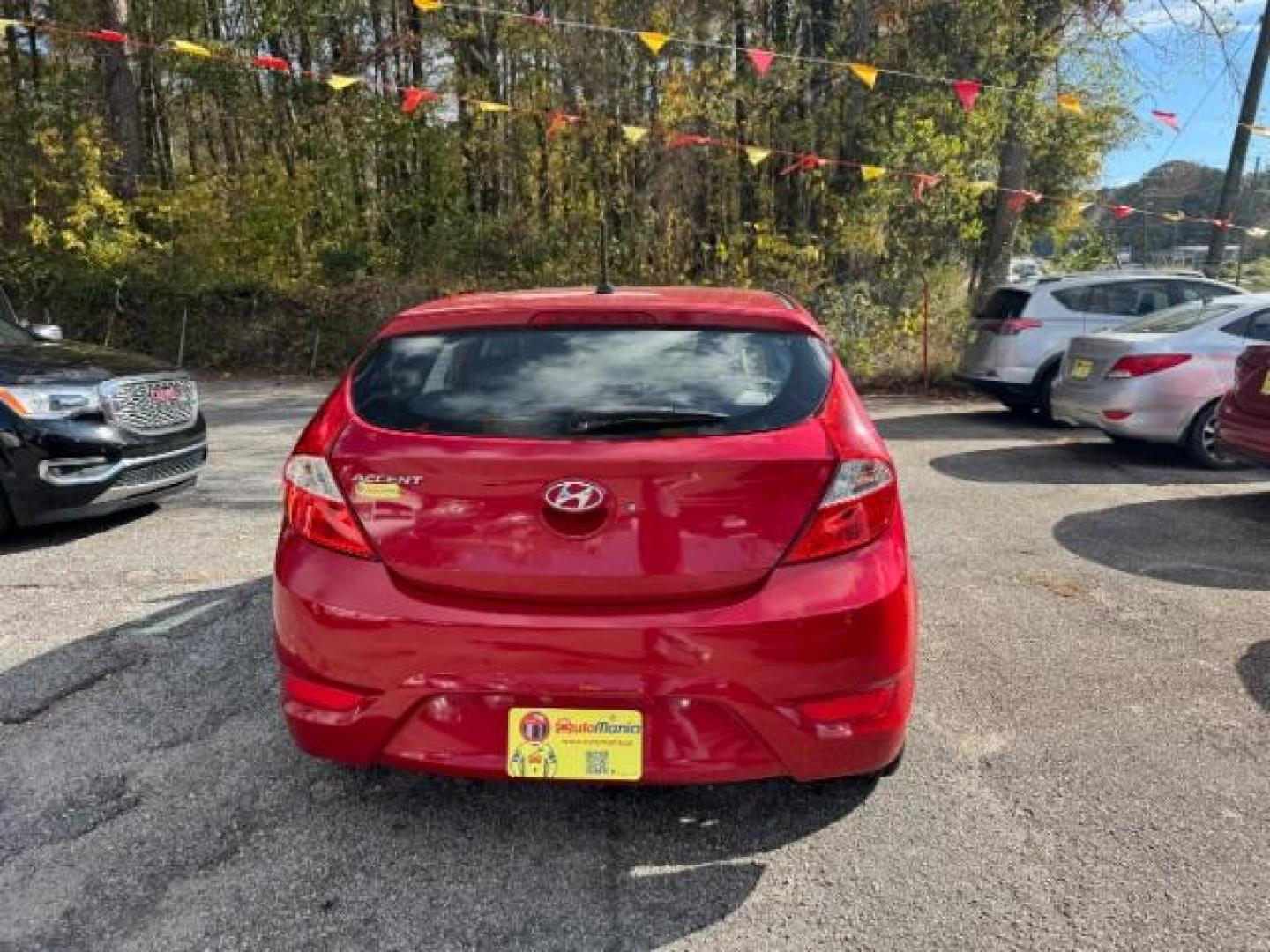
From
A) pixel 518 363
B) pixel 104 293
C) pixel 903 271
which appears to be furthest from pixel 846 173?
pixel 518 363

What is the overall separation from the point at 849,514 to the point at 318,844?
1.72m

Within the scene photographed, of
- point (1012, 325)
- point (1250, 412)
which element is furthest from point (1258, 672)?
point (1012, 325)

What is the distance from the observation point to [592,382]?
2.49 meters

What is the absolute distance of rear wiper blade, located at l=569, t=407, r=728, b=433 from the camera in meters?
2.35

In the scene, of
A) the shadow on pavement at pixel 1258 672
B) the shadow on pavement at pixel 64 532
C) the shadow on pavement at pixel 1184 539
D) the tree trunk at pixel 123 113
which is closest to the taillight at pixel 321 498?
the shadow on pavement at pixel 1258 672

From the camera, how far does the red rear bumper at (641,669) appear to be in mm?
2203

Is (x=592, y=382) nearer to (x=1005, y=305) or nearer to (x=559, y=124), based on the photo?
(x=1005, y=305)

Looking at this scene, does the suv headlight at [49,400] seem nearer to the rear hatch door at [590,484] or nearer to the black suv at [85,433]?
the black suv at [85,433]

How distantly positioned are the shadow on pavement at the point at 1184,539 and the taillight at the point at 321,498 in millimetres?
4233

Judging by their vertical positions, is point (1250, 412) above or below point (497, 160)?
below

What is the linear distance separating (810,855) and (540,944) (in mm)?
781

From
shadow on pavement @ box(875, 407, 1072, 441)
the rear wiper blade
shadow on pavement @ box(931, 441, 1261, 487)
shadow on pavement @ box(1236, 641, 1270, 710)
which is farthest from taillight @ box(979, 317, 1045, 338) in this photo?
the rear wiper blade

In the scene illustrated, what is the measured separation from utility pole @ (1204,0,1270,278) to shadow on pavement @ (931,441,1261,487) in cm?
677

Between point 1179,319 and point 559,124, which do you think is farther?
point 559,124
